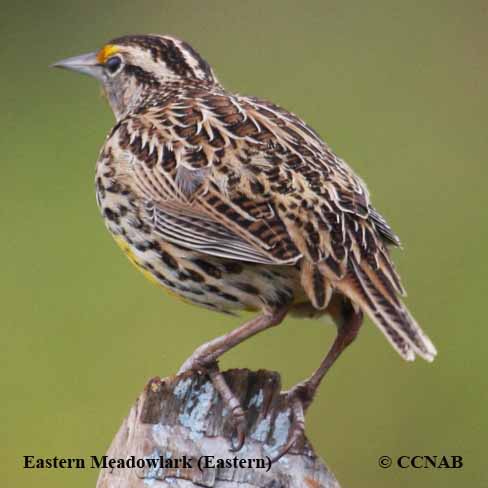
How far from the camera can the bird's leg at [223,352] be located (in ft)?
11.9

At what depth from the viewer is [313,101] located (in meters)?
7.25

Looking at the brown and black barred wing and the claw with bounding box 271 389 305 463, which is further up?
the brown and black barred wing

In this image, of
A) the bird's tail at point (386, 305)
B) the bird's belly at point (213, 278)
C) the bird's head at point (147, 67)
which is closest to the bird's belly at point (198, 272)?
the bird's belly at point (213, 278)

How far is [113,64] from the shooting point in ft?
16.3

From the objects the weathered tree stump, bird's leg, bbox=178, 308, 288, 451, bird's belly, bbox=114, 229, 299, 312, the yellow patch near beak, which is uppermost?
the yellow patch near beak

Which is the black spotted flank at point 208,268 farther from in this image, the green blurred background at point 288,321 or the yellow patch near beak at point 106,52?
the green blurred background at point 288,321

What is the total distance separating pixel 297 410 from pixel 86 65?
1.76 m

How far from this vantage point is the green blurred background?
5793mm

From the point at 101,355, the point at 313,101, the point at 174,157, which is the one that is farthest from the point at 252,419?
the point at 313,101

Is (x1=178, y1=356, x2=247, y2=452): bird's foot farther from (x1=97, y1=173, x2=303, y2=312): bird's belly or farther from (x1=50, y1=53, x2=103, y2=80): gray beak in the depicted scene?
(x1=50, y1=53, x2=103, y2=80): gray beak

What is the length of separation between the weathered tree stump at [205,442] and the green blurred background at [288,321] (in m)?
1.77

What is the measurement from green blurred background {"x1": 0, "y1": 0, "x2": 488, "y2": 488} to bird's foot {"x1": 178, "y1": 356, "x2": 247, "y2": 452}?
1.74m

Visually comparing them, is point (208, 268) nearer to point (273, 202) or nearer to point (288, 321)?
point (273, 202)

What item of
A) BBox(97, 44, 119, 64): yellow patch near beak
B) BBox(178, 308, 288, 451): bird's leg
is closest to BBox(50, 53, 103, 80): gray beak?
BBox(97, 44, 119, 64): yellow patch near beak
